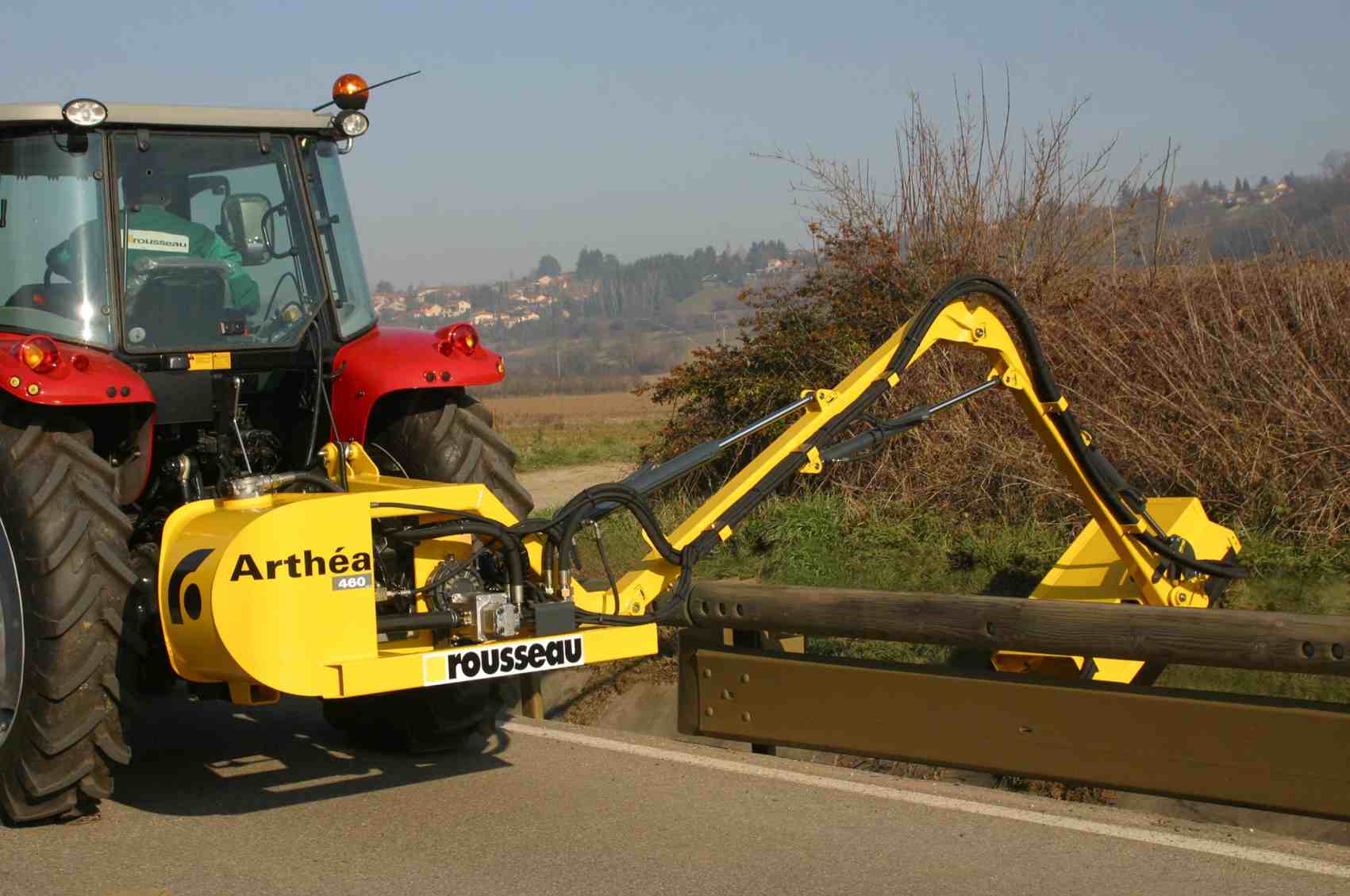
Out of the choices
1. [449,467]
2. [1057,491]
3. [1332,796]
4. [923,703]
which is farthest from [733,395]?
[1332,796]

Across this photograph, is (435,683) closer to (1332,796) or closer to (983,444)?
(1332,796)

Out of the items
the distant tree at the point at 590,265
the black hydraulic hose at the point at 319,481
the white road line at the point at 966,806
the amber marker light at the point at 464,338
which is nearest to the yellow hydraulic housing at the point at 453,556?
the black hydraulic hose at the point at 319,481

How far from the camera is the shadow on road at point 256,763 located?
6320 millimetres

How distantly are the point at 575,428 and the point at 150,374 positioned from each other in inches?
962

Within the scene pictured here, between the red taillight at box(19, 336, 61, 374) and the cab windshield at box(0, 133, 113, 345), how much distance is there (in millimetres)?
571

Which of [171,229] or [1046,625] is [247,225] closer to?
[171,229]

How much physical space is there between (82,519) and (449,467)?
1.69m

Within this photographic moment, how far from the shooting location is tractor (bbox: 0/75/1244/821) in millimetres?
5332

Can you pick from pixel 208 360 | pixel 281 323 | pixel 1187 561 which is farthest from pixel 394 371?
pixel 1187 561

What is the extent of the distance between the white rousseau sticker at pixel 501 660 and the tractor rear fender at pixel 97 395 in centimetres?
160

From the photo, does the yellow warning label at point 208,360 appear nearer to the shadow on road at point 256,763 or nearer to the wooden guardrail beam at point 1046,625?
the shadow on road at point 256,763

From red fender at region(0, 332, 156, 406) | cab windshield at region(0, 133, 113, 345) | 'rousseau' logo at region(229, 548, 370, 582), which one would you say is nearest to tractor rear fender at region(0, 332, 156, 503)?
red fender at region(0, 332, 156, 406)

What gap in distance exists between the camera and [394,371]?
6.68 metres

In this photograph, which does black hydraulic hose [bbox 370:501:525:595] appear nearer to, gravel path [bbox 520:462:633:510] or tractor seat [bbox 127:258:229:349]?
tractor seat [bbox 127:258:229:349]
